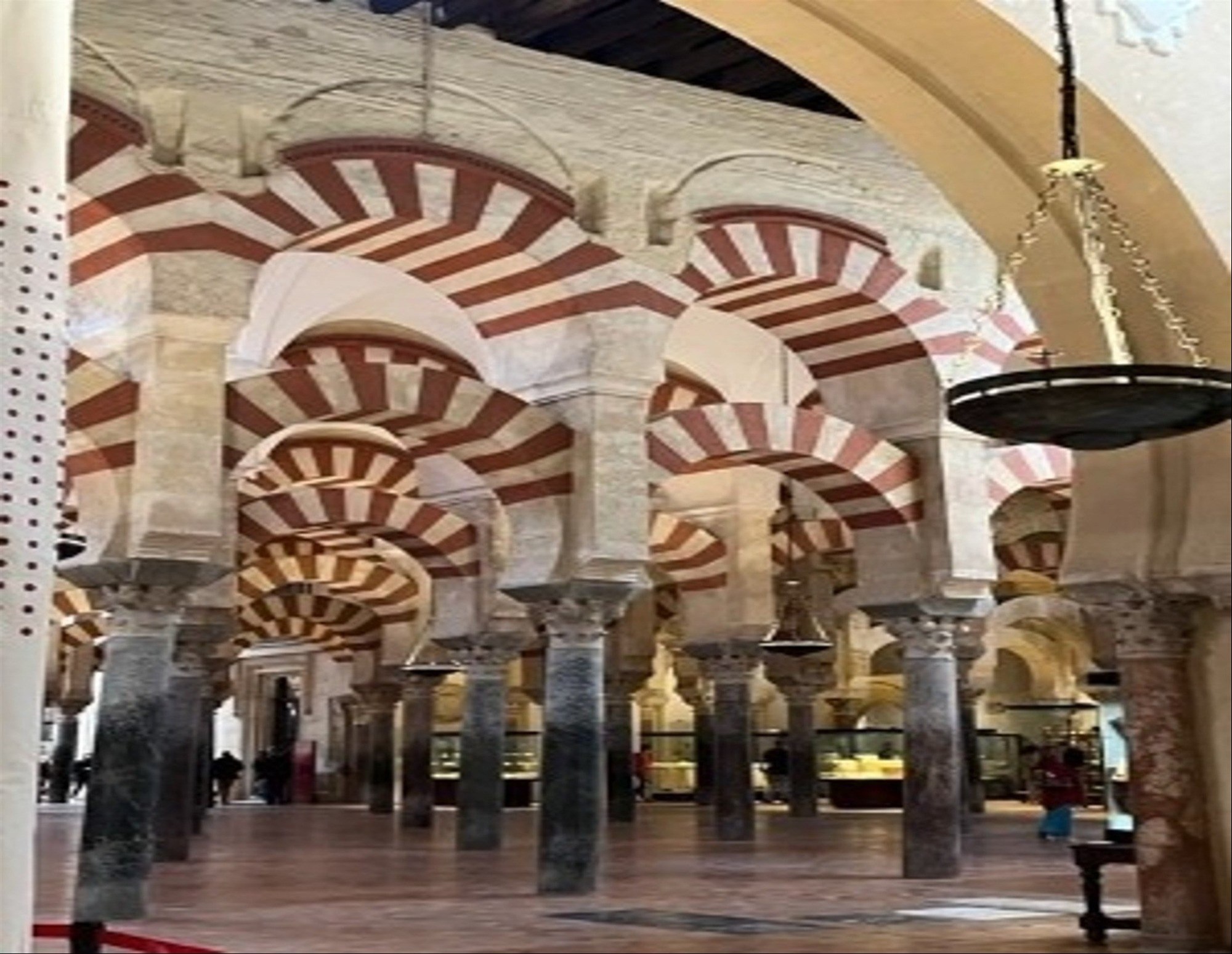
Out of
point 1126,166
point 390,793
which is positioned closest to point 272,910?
point 1126,166

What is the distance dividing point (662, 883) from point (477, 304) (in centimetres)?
276

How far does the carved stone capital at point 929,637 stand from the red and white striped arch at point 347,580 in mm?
6305

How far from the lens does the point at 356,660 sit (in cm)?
1585

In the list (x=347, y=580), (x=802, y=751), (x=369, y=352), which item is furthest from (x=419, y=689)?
(x=369, y=352)

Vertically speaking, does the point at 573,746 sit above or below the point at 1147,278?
below

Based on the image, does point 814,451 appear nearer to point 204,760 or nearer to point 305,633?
point 204,760

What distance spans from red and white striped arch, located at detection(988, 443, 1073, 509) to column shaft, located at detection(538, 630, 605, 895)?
2.62m

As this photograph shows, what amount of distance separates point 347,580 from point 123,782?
24.8 ft

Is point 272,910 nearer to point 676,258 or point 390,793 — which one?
point 676,258

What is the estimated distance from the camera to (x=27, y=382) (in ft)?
8.25

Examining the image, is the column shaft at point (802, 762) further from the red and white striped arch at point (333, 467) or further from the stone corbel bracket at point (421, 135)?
the stone corbel bracket at point (421, 135)

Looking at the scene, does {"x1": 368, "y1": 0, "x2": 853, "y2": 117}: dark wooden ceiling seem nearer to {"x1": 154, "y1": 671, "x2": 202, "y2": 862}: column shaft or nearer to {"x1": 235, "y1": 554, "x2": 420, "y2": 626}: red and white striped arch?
{"x1": 154, "y1": 671, "x2": 202, "y2": 862}: column shaft

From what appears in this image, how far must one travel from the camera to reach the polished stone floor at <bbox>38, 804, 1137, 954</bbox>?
5121 millimetres

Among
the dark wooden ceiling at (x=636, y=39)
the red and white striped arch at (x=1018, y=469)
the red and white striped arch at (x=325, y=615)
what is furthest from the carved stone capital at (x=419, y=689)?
the dark wooden ceiling at (x=636, y=39)
